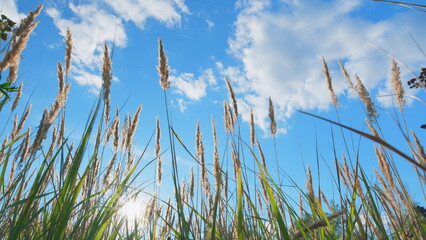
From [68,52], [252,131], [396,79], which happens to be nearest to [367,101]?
[396,79]

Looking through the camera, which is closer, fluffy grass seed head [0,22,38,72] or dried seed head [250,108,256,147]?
fluffy grass seed head [0,22,38,72]

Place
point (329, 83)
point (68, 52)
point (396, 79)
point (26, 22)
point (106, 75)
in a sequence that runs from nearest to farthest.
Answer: point (106, 75) → point (26, 22) → point (68, 52) → point (396, 79) → point (329, 83)

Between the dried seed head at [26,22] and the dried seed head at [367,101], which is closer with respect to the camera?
the dried seed head at [26,22]

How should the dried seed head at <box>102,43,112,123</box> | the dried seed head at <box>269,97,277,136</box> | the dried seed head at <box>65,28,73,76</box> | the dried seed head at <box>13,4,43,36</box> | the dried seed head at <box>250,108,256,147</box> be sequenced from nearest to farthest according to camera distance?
the dried seed head at <box>102,43,112,123</box>
the dried seed head at <box>13,4,43,36</box>
the dried seed head at <box>65,28,73,76</box>
the dried seed head at <box>269,97,277,136</box>
the dried seed head at <box>250,108,256,147</box>

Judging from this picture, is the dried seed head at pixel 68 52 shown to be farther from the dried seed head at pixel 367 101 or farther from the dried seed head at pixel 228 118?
the dried seed head at pixel 367 101

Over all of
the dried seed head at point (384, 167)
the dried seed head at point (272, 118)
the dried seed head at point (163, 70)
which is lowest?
the dried seed head at point (384, 167)

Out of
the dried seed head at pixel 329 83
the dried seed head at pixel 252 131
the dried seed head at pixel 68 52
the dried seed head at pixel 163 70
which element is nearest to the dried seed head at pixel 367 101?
the dried seed head at pixel 329 83

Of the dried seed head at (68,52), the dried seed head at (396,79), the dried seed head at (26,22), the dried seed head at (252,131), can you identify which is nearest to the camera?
the dried seed head at (26,22)

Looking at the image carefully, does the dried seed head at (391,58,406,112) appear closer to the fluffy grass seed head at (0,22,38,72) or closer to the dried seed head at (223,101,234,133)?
the dried seed head at (223,101,234,133)

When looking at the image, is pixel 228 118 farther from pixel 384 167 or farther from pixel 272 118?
pixel 384 167

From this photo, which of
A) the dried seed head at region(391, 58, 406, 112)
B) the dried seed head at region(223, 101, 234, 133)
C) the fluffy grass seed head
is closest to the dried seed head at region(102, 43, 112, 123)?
the fluffy grass seed head

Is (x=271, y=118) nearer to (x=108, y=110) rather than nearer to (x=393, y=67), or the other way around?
(x=393, y=67)

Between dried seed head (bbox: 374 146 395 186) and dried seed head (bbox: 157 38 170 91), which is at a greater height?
dried seed head (bbox: 157 38 170 91)

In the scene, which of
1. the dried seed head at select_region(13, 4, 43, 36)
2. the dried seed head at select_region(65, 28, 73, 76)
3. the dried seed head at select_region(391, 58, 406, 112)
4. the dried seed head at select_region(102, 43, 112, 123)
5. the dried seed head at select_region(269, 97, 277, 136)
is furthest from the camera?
the dried seed head at select_region(269, 97, 277, 136)
